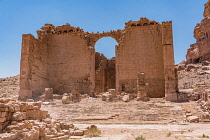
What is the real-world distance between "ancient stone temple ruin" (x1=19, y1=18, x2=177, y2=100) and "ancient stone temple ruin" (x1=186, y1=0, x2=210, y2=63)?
70.4 feet

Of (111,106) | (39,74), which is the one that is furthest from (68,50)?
(111,106)

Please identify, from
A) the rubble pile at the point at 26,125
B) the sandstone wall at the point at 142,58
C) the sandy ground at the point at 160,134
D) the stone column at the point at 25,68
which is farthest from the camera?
the sandstone wall at the point at 142,58

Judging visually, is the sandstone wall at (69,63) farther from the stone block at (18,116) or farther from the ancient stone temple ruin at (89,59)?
the stone block at (18,116)

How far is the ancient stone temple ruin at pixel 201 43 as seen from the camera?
41356mm

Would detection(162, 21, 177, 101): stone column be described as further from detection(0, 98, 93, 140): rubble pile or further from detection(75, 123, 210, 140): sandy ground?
detection(0, 98, 93, 140): rubble pile

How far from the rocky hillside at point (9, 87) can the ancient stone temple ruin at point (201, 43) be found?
103 ft

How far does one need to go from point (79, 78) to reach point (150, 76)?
761cm

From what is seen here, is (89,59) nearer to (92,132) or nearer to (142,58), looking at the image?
(142,58)

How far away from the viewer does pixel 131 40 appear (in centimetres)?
2392

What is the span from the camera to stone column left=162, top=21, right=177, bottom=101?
779 inches

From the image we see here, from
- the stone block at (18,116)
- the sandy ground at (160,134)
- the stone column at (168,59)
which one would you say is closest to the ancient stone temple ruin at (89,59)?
the stone column at (168,59)

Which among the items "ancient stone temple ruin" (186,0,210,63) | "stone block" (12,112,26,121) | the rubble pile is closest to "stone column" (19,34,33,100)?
the rubble pile

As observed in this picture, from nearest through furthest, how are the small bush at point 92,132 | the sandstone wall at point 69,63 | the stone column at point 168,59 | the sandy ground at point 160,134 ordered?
1. the sandy ground at point 160,134
2. the small bush at point 92,132
3. the stone column at point 168,59
4. the sandstone wall at point 69,63

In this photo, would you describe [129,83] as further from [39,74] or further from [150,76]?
[39,74]
